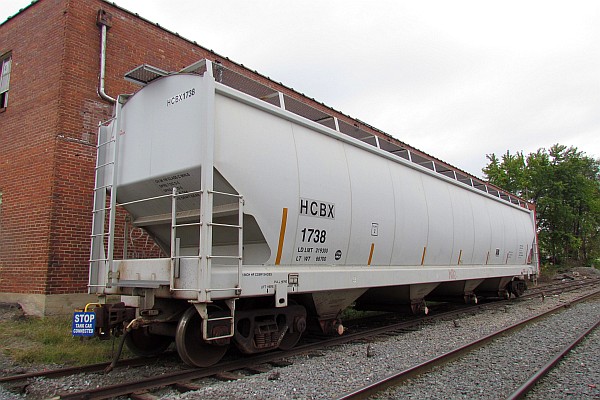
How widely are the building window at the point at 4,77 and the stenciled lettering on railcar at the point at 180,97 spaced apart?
23.7ft

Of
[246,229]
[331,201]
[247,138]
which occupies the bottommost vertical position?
[246,229]

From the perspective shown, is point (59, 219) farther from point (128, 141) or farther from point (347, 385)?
point (347, 385)

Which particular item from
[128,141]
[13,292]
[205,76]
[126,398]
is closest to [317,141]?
[205,76]

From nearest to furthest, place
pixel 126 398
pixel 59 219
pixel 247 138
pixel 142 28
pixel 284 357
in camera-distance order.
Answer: pixel 126 398 < pixel 247 138 < pixel 284 357 < pixel 59 219 < pixel 142 28

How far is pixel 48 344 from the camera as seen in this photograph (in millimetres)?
6672

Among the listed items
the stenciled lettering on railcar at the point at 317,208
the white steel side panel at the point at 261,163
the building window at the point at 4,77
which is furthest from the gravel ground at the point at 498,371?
the building window at the point at 4,77

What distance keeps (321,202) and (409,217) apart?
2695 millimetres

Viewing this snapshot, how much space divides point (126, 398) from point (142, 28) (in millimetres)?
8878

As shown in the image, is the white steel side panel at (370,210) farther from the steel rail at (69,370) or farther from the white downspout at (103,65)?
the white downspout at (103,65)

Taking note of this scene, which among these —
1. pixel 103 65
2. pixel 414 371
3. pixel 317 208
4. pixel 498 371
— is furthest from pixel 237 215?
pixel 103 65

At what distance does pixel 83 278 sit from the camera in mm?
8578

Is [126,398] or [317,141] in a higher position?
[317,141]

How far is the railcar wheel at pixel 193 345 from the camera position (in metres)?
5.01

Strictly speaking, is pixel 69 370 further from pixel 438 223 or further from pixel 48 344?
pixel 438 223
